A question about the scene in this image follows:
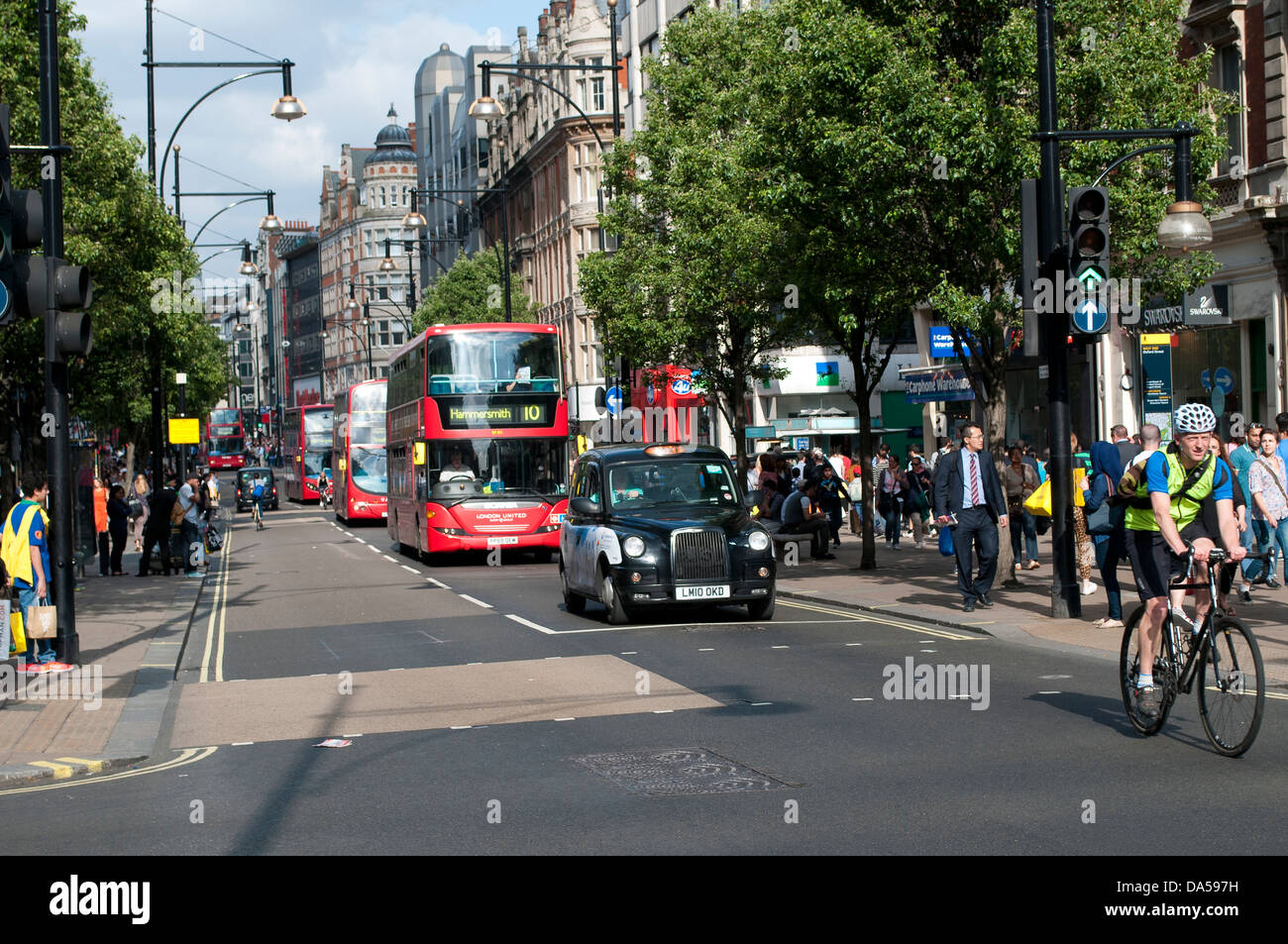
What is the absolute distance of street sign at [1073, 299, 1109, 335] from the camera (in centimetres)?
1516

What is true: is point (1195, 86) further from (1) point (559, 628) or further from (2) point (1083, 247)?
(1) point (559, 628)

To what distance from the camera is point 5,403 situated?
30.8 meters

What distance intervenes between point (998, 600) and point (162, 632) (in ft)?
31.1

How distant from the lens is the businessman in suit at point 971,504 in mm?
16609

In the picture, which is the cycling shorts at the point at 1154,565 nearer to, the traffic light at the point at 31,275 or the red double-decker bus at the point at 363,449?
the traffic light at the point at 31,275

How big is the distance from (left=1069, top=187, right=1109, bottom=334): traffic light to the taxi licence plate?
4.45m

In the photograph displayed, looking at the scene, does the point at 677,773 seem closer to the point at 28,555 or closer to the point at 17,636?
the point at 17,636

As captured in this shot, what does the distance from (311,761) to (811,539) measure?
17980 mm

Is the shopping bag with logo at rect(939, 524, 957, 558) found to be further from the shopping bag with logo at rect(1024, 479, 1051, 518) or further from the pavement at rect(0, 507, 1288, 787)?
the shopping bag with logo at rect(1024, 479, 1051, 518)

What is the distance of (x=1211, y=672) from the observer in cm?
868
